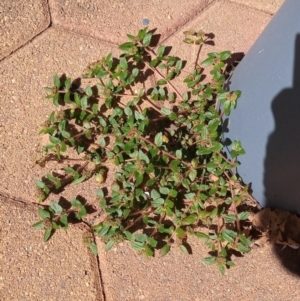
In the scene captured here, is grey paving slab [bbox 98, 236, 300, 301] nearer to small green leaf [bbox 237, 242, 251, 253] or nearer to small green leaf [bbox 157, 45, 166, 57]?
small green leaf [bbox 237, 242, 251, 253]

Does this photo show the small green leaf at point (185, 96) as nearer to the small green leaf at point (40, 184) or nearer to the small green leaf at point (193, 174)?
the small green leaf at point (193, 174)

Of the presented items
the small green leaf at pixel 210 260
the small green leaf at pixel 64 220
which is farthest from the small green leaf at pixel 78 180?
the small green leaf at pixel 210 260

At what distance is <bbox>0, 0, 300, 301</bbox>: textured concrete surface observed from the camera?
139 centimetres

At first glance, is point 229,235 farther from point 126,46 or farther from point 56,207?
point 126,46

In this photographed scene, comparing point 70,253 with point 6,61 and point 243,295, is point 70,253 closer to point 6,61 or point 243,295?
point 243,295

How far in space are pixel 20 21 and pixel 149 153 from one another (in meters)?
0.67

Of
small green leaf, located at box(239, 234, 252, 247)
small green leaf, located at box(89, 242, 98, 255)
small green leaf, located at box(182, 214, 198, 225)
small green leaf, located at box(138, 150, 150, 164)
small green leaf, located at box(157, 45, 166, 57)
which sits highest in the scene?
small green leaf, located at box(157, 45, 166, 57)

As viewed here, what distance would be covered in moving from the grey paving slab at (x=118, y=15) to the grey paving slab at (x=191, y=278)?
721 mm

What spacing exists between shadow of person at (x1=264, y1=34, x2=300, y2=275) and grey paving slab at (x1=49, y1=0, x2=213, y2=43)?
0.67 m

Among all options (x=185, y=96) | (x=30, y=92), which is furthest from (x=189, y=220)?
(x=30, y=92)

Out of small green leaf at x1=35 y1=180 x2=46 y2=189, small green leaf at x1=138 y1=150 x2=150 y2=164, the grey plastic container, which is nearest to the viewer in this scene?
the grey plastic container

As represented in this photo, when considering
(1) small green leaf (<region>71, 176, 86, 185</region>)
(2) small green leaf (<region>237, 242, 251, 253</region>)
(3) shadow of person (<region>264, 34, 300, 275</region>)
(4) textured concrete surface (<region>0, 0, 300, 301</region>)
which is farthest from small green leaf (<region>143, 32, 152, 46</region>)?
(2) small green leaf (<region>237, 242, 251, 253</region>)

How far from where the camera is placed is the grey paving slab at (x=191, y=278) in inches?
54.6

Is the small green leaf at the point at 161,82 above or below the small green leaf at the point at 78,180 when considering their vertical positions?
above
